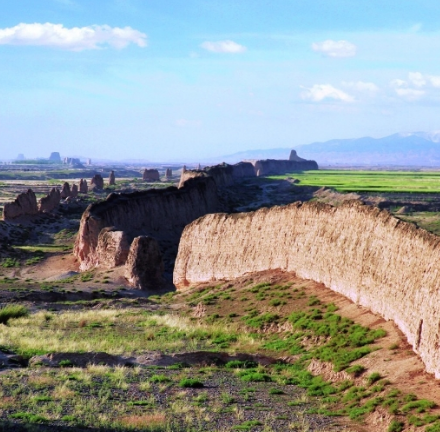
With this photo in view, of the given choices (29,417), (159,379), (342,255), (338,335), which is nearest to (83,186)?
(342,255)

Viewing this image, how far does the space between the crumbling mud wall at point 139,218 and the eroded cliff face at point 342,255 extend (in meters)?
11.8

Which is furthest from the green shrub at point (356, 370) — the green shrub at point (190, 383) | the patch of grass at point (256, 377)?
the green shrub at point (190, 383)

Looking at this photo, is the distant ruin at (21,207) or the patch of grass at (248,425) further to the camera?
the distant ruin at (21,207)

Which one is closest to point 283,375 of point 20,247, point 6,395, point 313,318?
point 313,318

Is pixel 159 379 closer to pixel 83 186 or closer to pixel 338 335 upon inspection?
pixel 338 335

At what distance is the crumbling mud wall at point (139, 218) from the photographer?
59781mm

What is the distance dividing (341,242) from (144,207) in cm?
3989

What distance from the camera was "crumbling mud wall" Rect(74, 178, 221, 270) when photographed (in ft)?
196

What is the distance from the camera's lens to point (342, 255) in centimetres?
3148

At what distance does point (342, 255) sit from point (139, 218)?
3901 centimetres

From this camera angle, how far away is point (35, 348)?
3019 centimetres

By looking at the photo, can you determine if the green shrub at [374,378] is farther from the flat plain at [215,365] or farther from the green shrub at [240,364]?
the green shrub at [240,364]

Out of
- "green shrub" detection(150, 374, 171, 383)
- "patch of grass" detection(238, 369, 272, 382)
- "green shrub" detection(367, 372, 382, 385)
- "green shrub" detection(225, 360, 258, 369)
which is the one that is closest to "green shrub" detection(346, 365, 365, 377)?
"green shrub" detection(367, 372, 382, 385)

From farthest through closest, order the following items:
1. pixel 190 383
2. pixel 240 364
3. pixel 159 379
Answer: pixel 240 364
pixel 159 379
pixel 190 383
